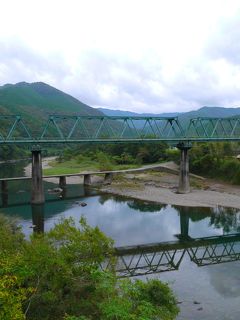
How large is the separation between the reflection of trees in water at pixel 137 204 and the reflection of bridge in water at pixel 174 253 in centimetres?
1151

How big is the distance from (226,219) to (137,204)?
14128 mm

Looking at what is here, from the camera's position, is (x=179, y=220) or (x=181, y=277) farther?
(x=179, y=220)

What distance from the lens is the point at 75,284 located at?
54.3 feet

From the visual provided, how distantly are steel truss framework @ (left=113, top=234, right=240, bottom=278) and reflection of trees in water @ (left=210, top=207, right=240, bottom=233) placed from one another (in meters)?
4.31

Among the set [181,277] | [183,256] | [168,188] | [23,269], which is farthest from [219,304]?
[168,188]

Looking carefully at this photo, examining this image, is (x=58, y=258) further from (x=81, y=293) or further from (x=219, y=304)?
(x=219, y=304)

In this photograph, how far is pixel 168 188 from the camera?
6756cm

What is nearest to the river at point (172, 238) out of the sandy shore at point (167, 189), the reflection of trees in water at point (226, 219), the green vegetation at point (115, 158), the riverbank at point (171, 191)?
the reflection of trees in water at point (226, 219)

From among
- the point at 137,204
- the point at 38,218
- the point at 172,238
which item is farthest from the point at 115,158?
the point at 172,238

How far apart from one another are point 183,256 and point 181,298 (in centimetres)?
924

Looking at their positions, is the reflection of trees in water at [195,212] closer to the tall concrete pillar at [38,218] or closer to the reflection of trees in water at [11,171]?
the tall concrete pillar at [38,218]

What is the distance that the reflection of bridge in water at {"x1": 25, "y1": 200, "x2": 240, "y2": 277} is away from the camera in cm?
2888

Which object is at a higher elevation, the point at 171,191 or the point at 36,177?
the point at 36,177

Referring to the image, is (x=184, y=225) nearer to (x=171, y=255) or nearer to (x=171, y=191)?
(x=171, y=255)
